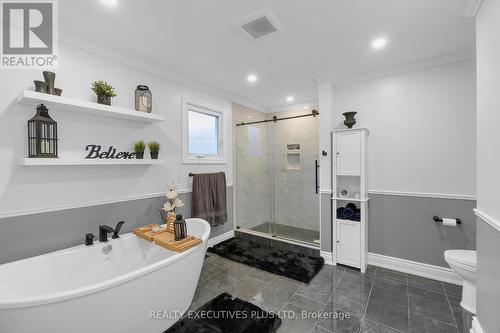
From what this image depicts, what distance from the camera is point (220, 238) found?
3609 mm

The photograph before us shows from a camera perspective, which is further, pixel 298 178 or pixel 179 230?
pixel 298 178

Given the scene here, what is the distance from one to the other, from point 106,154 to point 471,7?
3.43 metres

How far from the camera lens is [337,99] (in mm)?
3152

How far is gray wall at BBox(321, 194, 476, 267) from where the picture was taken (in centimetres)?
240

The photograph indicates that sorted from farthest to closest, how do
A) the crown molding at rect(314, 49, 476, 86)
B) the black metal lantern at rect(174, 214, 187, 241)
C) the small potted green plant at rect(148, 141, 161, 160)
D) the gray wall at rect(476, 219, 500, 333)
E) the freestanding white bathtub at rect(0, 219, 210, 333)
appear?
the small potted green plant at rect(148, 141, 161, 160)
the crown molding at rect(314, 49, 476, 86)
the black metal lantern at rect(174, 214, 187, 241)
the gray wall at rect(476, 219, 500, 333)
the freestanding white bathtub at rect(0, 219, 210, 333)

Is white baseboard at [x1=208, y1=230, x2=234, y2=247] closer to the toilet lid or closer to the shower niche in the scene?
the shower niche

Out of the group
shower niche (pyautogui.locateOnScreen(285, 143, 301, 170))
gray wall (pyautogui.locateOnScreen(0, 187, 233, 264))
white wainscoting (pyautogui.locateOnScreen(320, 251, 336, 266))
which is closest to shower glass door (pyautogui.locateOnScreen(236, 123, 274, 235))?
shower niche (pyautogui.locateOnScreen(285, 143, 301, 170))

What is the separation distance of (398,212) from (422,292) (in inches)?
35.0

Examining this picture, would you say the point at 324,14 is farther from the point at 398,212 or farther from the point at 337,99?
the point at 398,212

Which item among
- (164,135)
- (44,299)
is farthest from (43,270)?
(164,135)

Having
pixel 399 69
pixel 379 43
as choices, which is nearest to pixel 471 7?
pixel 379 43

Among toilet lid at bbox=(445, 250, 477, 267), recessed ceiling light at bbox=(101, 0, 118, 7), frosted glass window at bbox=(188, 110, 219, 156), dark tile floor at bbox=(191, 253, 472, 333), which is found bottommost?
dark tile floor at bbox=(191, 253, 472, 333)

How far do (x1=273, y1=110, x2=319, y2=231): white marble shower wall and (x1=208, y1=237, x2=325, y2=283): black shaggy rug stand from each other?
81cm

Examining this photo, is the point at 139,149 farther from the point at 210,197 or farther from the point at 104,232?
the point at 210,197
